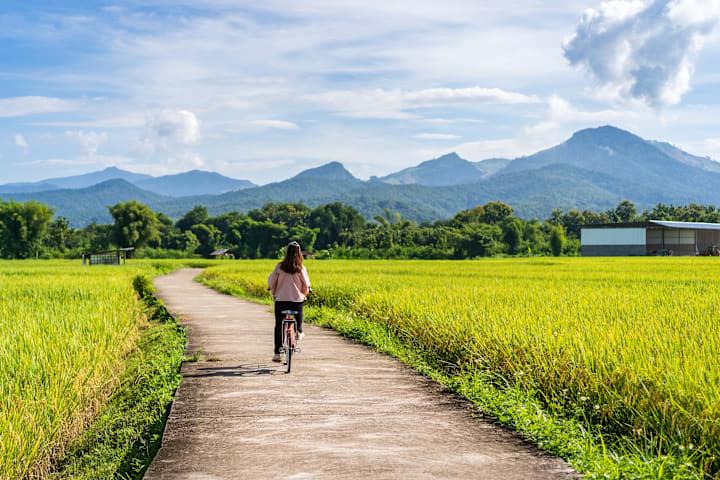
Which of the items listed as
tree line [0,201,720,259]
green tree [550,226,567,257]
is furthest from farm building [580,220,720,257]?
tree line [0,201,720,259]

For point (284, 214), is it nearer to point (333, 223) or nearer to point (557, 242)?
point (333, 223)

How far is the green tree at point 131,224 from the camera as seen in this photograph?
272 ft

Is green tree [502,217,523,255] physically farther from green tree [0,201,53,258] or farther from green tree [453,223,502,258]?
green tree [0,201,53,258]

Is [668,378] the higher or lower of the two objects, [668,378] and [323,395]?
the higher

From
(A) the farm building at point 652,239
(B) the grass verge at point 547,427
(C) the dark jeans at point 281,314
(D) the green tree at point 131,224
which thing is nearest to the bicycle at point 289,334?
(C) the dark jeans at point 281,314

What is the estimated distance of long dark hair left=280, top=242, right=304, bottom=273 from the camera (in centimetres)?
887

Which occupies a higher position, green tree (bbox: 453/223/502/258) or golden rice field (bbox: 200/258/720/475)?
green tree (bbox: 453/223/502/258)

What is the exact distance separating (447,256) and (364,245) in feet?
58.7

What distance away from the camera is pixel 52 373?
7.43 meters

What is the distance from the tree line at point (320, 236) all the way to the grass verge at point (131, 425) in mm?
58701

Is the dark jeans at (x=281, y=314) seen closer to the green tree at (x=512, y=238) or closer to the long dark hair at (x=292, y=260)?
the long dark hair at (x=292, y=260)

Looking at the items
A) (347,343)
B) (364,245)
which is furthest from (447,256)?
(347,343)

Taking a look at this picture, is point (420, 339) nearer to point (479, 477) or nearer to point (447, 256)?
point (479, 477)

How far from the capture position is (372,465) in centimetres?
515
